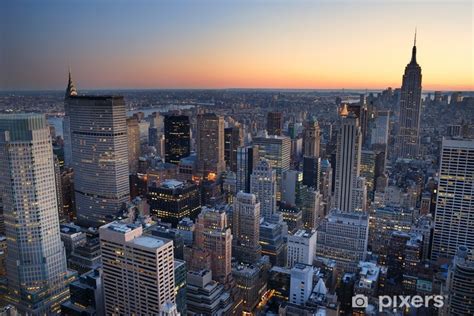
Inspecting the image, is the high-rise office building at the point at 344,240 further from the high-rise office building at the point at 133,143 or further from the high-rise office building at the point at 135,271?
the high-rise office building at the point at 133,143

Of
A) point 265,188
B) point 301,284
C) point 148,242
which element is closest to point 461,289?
point 301,284

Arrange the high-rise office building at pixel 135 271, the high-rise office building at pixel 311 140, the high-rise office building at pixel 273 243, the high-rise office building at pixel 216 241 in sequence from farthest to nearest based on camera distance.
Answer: the high-rise office building at pixel 311 140 → the high-rise office building at pixel 273 243 → the high-rise office building at pixel 216 241 → the high-rise office building at pixel 135 271

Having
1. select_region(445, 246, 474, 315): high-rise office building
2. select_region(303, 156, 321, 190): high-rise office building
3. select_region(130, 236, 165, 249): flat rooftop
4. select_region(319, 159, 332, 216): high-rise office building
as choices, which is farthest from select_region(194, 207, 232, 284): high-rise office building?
select_region(319, 159, 332, 216): high-rise office building

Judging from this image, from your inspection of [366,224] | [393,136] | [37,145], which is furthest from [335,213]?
[393,136]

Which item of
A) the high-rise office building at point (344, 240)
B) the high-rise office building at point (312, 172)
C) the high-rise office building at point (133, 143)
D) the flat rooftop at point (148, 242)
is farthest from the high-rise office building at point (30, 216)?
the high-rise office building at point (312, 172)

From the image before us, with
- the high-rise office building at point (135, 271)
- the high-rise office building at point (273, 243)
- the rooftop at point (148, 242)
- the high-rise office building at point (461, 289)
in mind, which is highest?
the rooftop at point (148, 242)

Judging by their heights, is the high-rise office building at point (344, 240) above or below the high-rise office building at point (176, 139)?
below

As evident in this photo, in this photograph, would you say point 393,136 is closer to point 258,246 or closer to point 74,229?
point 258,246
